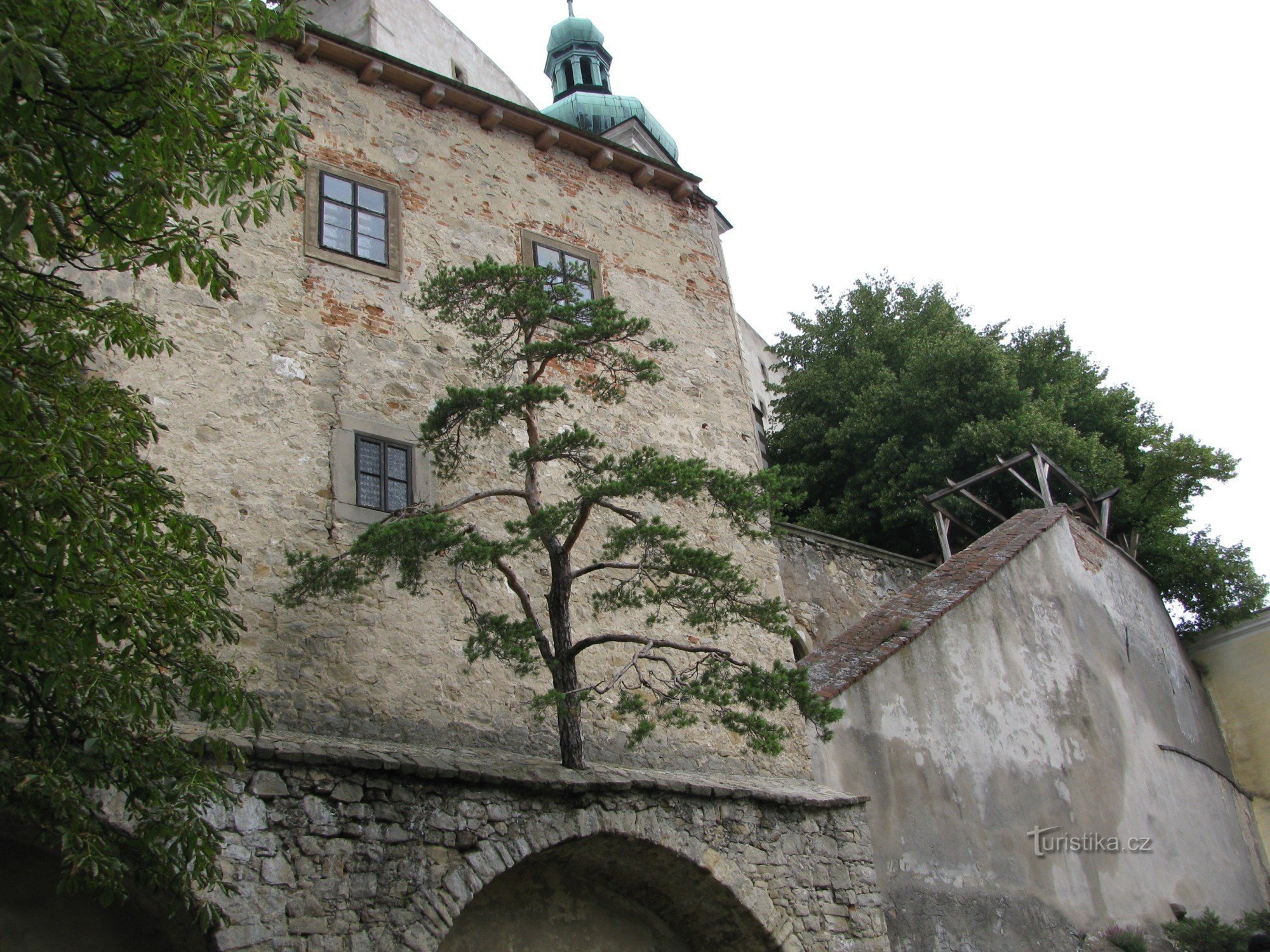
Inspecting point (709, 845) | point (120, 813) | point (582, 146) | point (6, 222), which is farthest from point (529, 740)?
point (582, 146)

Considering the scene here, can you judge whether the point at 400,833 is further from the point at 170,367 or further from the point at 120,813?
the point at 170,367

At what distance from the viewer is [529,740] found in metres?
9.02

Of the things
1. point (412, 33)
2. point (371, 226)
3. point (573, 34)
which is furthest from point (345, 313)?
point (573, 34)

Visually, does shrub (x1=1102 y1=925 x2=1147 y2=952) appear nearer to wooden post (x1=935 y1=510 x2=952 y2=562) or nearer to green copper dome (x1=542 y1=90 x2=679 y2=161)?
wooden post (x1=935 y1=510 x2=952 y2=562)

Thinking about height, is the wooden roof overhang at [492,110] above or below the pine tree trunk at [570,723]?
above

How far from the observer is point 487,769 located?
7605 mm

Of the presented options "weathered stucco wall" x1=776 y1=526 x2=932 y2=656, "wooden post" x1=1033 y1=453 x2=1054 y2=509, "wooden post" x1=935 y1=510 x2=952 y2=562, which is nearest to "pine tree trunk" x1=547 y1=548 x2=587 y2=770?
"weathered stucco wall" x1=776 y1=526 x2=932 y2=656

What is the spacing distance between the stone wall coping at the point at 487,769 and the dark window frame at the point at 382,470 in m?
2.00

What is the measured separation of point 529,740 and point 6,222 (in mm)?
5740

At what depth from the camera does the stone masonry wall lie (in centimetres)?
661

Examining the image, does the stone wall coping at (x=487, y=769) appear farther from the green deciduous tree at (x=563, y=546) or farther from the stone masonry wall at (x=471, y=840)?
the green deciduous tree at (x=563, y=546)

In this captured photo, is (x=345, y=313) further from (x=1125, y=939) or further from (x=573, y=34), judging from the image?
(x=573, y=34)

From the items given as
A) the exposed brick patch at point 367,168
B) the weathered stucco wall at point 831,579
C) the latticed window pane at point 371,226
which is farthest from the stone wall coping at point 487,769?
the exposed brick patch at point 367,168

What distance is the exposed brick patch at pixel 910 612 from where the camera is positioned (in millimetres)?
10703
